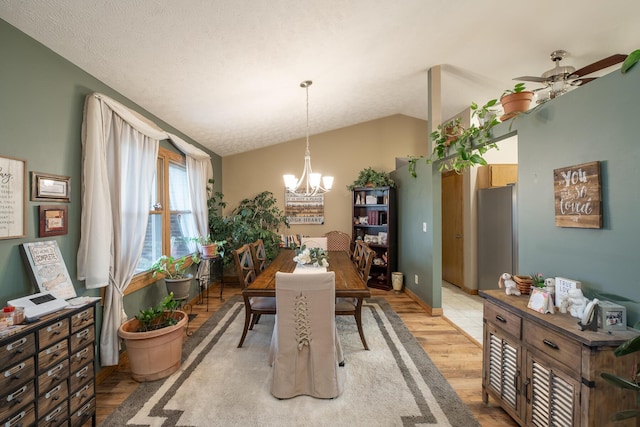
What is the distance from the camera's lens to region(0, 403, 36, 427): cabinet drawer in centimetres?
121

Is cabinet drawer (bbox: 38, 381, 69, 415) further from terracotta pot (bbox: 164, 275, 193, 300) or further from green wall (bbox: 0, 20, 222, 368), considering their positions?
terracotta pot (bbox: 164, 275, 193, 300)

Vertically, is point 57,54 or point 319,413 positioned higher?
point 57,54

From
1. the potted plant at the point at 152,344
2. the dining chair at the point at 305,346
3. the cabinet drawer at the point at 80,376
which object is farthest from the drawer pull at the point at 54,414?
the dining chair at the point at 305,346

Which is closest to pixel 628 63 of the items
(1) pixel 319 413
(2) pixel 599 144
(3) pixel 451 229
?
(2) pixel 599 144

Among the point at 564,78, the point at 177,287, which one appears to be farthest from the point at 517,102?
the point at 177,287

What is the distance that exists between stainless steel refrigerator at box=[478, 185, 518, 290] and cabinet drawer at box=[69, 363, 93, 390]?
14.3ft

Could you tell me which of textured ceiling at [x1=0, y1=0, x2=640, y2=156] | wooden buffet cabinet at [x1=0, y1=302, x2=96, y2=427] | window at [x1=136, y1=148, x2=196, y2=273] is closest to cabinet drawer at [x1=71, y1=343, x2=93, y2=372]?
wooden buffet cabinet at [x1=0, y1=302, x2=96, y2=427]

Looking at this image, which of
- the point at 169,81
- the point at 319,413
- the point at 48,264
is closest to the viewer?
the point at 48,264

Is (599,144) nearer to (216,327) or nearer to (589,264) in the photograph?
(589,264)

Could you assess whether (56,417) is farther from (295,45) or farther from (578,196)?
(578,196)

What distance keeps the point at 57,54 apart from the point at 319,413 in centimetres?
296

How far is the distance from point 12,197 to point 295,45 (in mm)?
2139

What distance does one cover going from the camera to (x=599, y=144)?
1.47 m

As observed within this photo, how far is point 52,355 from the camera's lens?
1414 millimetres
